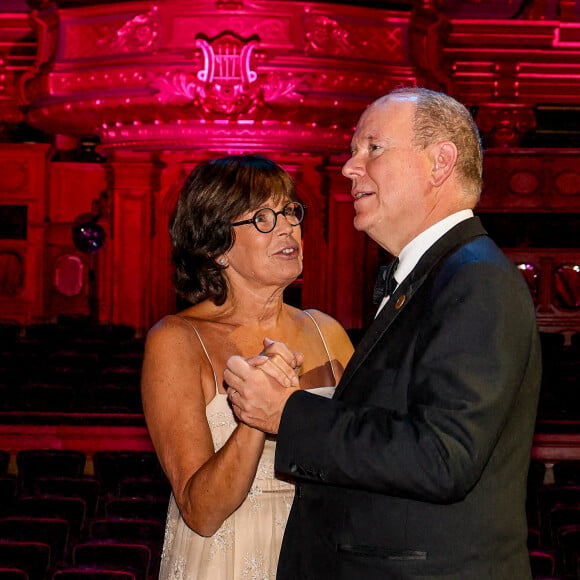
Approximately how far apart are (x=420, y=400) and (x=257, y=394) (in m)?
0.33

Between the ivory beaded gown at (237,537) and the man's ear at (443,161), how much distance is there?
0.84 metres

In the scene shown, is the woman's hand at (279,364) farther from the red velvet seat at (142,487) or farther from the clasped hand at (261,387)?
the red velvet seat at (142,487)

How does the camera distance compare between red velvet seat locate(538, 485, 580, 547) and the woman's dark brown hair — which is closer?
the woman's dark brown hair

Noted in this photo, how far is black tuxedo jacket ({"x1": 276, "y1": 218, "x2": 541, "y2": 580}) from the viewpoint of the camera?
167 centimetres

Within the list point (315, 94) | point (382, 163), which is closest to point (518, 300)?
point (382, 163)

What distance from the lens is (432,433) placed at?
Result: 65.2 inches

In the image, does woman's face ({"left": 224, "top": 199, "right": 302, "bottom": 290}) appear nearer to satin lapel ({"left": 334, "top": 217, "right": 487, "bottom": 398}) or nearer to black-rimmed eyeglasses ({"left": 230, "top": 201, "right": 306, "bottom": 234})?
black-rimmed eyeglasses ({"left": 230, "top": 201, "right": 306, "bottom": 234})

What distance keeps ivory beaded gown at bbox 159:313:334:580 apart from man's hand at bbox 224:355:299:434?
1.89 feet

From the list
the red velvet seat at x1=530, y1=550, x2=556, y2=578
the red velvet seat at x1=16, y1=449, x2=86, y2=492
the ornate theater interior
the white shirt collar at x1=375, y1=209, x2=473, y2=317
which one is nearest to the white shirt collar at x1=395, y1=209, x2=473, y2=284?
the white shirt collar at x1=375, y1=209, x2=473, y2=317

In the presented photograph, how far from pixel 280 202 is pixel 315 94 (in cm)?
1038

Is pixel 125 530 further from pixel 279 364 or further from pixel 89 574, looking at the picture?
pixel 279 364

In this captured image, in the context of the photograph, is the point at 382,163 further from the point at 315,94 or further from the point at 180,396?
the point at 315,94

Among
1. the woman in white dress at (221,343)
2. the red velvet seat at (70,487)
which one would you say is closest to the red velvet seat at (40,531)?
the red velvet seat at (70,487)

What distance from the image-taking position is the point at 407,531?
5.82 ft
